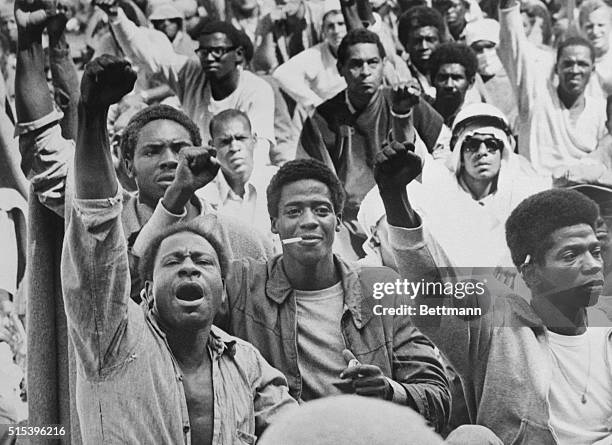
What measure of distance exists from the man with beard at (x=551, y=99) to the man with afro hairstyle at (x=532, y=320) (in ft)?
0.63

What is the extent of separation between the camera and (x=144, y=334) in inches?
100

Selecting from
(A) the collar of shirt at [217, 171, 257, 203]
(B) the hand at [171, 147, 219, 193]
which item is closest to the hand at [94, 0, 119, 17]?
(B) the hand at [171, 147, 219, 193]

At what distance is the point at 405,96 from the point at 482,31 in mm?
337

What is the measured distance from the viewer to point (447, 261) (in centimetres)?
266

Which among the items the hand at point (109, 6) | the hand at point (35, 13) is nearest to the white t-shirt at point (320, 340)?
the hand at point (109, 6)

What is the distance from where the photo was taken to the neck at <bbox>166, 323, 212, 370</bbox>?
8.43ft

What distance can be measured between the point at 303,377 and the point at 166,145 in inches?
33.3

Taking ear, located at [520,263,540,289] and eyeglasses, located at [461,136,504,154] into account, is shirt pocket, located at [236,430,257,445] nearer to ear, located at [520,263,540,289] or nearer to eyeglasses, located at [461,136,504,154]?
ear, located at [520,263,540,289]

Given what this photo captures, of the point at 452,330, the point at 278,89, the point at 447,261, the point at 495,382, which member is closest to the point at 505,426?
the point at 495,382

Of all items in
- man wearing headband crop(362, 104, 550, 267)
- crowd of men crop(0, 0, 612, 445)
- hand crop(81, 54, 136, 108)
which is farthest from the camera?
man wearing headband crop(362, 104, 550, 267)

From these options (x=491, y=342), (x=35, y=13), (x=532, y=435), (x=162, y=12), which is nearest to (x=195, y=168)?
(x=162, y=12)

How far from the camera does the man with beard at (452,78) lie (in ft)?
8.89

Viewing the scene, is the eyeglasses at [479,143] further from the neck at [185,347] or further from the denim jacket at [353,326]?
the neck at [185,347]

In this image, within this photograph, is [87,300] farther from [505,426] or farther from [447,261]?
[505,426]
